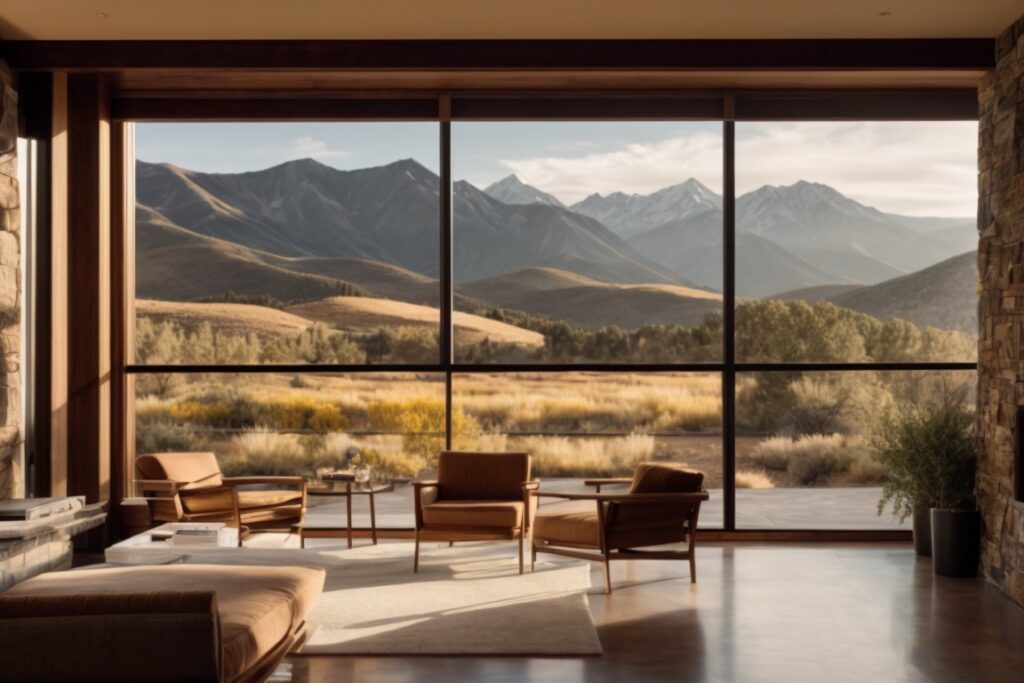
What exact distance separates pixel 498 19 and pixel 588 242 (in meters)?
2.71

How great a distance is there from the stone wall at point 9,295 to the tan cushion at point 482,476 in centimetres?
286

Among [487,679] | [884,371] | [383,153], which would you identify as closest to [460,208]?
[383,153]

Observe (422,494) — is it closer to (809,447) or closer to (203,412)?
(203,412)

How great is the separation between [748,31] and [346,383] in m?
4.03

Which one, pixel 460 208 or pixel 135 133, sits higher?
pixel 135 133

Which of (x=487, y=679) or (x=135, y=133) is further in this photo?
(x=135, y=133)

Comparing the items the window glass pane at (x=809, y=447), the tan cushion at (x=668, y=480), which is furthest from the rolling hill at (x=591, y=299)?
the tan cushion at (x=668, y=480)

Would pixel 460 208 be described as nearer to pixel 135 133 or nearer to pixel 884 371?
pixel 135 133

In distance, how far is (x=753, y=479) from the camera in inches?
325

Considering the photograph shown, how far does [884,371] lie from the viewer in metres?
8.12

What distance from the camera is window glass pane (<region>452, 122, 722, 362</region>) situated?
28.2ft

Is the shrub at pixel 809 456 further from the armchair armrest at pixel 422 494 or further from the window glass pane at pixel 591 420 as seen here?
the armchair armrest at pixel 422 494

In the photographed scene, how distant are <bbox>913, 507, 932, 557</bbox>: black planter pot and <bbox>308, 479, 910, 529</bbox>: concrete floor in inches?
28.4

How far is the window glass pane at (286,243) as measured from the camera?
8.48 m
